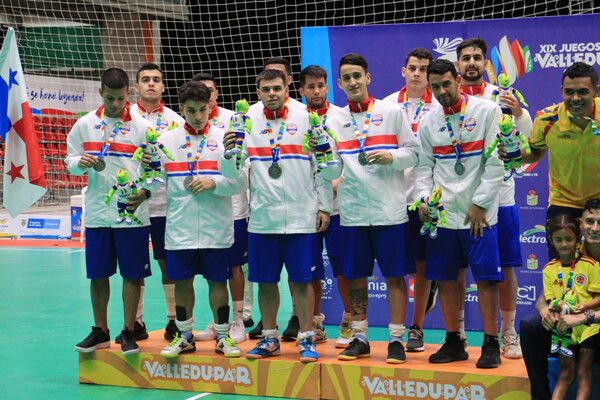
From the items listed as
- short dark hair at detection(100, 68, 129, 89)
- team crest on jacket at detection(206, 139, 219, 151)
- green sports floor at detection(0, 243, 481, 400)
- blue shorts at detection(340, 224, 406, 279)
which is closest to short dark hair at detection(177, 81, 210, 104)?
team crest on jacket at detection(206, 139, 219, 151)

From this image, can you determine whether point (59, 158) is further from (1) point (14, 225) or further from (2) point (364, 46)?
(2) point (364, 46)

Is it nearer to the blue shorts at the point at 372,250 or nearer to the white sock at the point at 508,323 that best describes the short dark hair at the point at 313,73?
the blue shorts at the point at 372,250

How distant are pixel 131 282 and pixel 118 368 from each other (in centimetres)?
→ 59

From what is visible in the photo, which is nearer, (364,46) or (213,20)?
(364,46)

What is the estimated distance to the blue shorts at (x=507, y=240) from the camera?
6.01m

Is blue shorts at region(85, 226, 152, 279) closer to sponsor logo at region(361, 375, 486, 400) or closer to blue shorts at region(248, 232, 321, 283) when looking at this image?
blue shorts at region(248, 232, 321, 283)

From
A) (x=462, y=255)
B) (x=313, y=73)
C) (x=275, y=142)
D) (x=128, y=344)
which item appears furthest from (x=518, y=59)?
(x=128, y=344)

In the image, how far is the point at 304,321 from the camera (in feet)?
18.9

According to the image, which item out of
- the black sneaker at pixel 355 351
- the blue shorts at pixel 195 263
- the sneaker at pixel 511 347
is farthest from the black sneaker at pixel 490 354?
the blue shorts at pixel 195 263

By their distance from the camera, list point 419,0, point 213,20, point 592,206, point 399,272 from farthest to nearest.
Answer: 1. point 213,20
2. point 419,0
3. point 399,272
4. point 592,206

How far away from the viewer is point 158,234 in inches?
264

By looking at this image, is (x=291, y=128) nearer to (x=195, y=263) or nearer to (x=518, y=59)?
(x=195, y=263)

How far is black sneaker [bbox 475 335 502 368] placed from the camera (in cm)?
536

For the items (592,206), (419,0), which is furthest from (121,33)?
(592,206)
